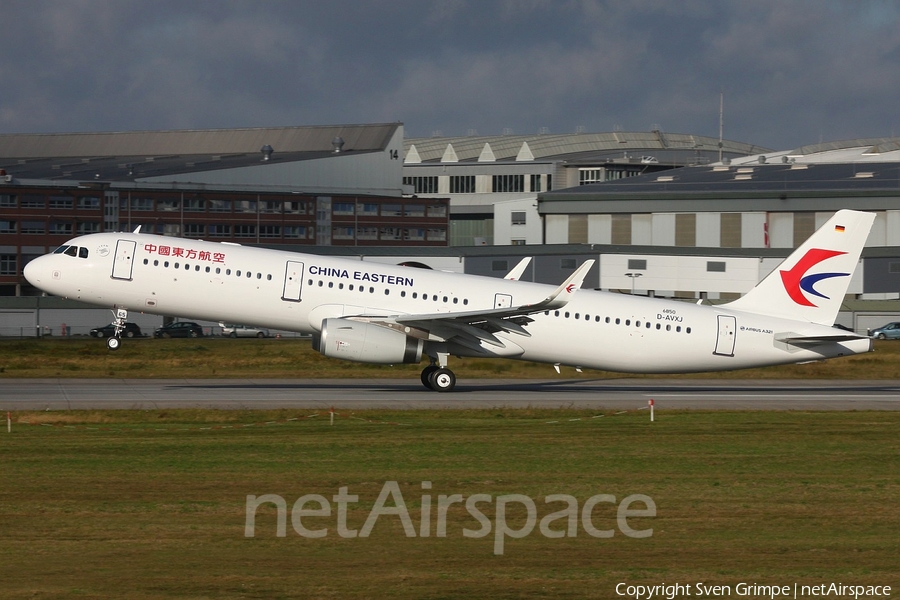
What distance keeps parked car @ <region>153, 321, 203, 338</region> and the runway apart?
41.5 metres

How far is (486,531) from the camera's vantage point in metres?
13.9

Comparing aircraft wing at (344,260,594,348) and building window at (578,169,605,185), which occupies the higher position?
building window at (578,169,605,185)

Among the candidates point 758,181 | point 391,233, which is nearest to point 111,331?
point 391,233

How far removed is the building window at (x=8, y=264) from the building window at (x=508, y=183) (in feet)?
227

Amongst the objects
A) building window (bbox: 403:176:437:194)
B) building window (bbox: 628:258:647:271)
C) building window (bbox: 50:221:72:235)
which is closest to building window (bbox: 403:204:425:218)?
building window (bbox: 403:176:437:194)

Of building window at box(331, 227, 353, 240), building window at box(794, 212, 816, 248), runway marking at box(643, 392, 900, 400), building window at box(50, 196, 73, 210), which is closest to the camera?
runway marking at box(643, 392, 900, 400)

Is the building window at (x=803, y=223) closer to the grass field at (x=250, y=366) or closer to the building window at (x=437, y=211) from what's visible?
the grass field at (x=250, y=366)

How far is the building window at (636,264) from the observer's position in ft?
262

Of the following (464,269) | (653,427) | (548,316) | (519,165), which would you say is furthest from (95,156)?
(653,427)

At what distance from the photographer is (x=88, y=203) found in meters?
105

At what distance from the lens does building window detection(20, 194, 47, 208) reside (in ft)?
331

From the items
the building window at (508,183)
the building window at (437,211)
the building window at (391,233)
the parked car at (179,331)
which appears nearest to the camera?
the parked car at (179,331)
